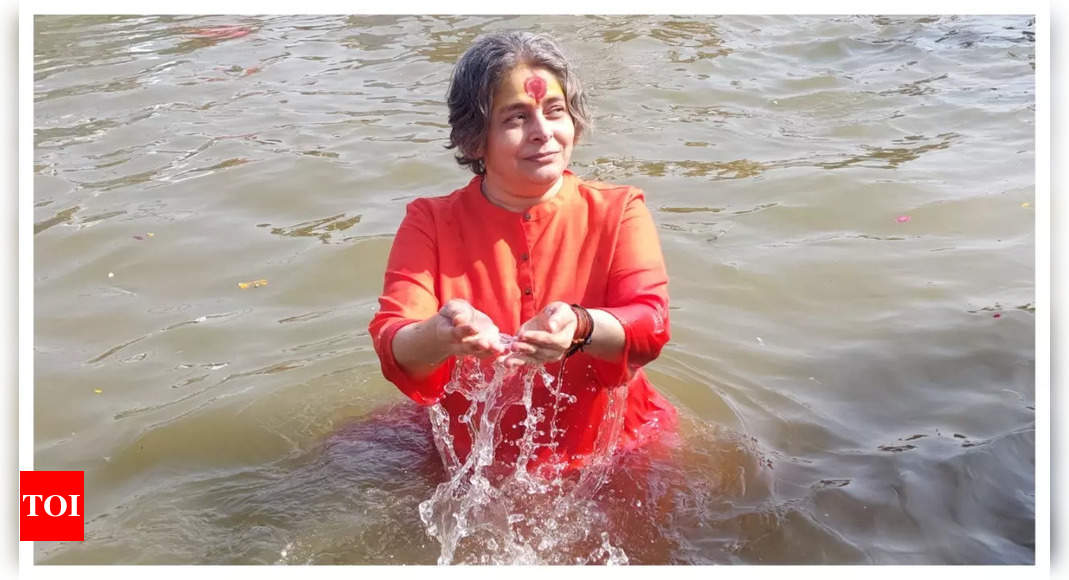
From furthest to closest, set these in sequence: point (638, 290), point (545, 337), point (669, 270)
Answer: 1. point (669, 270)
2. point (638, 290)
3. point (545, 337)

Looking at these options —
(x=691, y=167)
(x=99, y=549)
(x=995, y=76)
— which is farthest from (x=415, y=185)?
(x=995, y=76)

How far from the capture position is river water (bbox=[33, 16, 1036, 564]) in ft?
12.2

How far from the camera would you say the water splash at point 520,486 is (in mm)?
3457

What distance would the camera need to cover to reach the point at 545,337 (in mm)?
2859

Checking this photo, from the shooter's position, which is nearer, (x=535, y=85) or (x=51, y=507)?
(x=535, y=85)

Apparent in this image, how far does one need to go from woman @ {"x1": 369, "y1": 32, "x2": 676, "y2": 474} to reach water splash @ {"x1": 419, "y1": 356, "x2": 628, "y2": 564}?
0.09 ft

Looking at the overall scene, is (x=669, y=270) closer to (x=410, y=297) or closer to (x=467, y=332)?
(x=410, y=297)

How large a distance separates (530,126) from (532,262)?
381 mm

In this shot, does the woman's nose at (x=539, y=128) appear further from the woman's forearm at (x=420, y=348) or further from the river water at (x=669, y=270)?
the river water at (x=669, y=270)

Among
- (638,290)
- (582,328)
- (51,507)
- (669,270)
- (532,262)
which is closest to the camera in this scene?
(582,328)

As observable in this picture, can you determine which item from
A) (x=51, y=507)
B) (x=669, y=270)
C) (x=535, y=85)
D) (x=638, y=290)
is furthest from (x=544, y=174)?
(x=669, y=270)

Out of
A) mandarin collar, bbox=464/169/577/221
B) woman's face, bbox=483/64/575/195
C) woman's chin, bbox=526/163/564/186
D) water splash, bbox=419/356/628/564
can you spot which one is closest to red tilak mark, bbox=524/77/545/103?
woman's face, bbox=483/64/575/195

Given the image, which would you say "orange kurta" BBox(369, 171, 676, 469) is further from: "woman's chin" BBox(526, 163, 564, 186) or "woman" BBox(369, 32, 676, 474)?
"woman's chin" BBox(526, 163, 564, 186)
